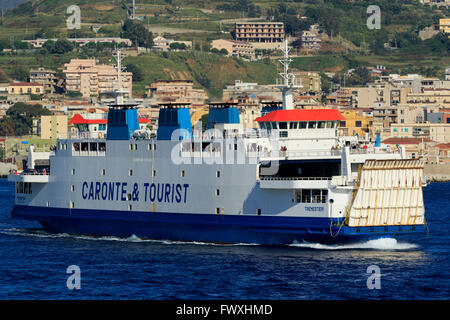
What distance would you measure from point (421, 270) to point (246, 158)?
33.1ft

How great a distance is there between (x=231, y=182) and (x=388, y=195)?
695 centimetres

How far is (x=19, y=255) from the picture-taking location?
166ft

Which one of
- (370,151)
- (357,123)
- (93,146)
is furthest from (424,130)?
(370,151)

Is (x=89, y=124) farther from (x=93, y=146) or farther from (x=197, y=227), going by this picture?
(x=197, y=227)

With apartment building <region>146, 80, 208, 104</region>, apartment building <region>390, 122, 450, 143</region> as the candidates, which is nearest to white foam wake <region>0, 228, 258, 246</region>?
apartment building <region>390, 122, 450, 143</region>

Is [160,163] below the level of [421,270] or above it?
above

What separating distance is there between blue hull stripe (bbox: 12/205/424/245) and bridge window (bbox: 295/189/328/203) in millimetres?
749

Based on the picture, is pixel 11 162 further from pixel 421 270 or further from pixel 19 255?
pixel 421 270

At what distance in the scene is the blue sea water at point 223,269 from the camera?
39688 mm

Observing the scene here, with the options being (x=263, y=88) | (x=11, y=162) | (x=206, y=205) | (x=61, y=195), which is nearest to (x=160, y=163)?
(x=206, y=205)

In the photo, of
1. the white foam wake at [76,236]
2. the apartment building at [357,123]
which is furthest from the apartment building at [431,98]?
the white foam wake at [76,236]

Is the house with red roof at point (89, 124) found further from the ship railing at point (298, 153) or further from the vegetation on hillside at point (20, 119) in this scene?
the vegetation on hillside at point (20, 119)

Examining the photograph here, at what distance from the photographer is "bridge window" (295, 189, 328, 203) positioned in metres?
47.3

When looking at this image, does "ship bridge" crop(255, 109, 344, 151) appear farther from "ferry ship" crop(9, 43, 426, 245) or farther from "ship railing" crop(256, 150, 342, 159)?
"ship railing" crop(256, 150, 342, 159)
